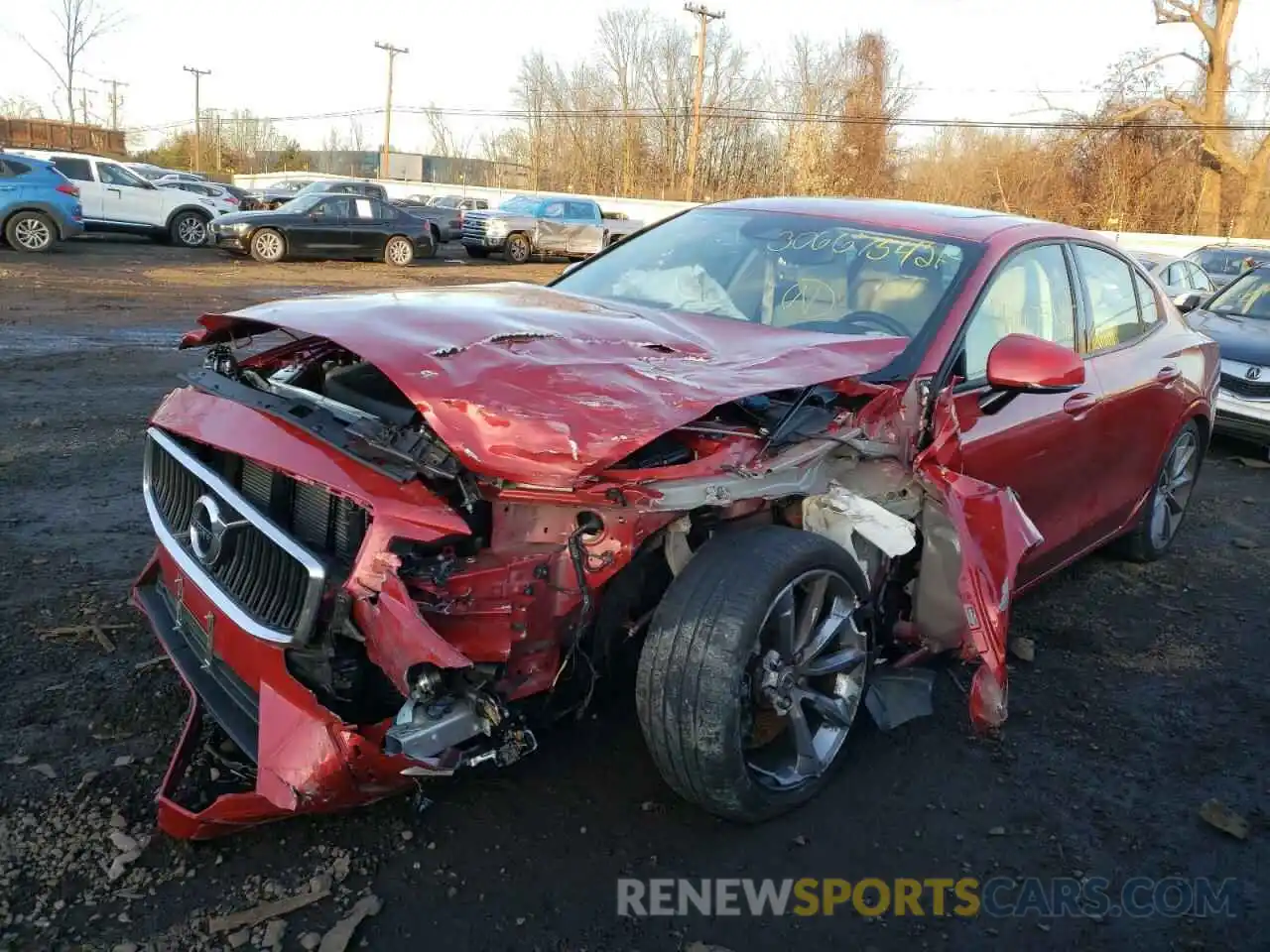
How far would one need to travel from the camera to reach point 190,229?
846 inches

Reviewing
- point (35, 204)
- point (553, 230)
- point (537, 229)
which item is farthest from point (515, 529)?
point (553, 230)

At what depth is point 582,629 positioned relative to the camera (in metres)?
2.54

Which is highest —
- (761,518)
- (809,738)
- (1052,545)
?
(761,518)

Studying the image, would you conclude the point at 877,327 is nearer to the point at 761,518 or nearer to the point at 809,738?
the point at 761,518

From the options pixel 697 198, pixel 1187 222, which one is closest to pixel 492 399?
pixel 1187 222

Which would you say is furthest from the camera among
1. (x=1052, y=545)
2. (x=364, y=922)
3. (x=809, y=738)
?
(x=1052, y=545)

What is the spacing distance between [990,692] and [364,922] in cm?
182

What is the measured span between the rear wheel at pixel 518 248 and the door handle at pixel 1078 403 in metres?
21.6

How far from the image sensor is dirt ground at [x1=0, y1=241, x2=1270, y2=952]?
2.38 meters

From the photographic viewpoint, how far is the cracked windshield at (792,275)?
137 inches

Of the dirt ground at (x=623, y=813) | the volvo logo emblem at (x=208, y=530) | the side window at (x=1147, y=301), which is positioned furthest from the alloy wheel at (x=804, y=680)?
the side window at (x=1147, y=301)

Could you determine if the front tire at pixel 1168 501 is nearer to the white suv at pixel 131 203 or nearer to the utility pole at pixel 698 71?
the white suv at pixel 131 203

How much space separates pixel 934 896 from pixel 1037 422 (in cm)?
173

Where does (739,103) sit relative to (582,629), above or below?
above
